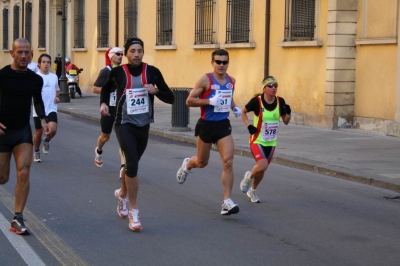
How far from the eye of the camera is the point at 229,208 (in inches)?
319

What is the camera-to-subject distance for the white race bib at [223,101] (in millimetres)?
8281

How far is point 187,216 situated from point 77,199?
1563 mm

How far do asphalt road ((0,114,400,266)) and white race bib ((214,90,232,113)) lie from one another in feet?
3.76

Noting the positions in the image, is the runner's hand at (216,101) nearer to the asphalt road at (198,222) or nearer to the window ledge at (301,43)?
the asphalt road at (198,222)

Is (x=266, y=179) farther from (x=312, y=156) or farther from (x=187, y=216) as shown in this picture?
(x=187, y=216)

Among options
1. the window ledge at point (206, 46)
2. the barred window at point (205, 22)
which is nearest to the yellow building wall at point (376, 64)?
the window ledge at point (206, 46)

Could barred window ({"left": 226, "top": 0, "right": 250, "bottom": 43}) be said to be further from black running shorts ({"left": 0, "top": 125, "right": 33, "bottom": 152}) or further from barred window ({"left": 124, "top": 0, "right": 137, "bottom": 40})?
black running shorts ({"left": 0, "top": 125, "right": 33, "bottom": 152})

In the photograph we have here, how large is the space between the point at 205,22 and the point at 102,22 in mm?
9573

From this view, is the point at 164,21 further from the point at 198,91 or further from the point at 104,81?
the point at 198,91

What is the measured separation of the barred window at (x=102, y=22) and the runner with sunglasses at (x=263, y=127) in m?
24.1

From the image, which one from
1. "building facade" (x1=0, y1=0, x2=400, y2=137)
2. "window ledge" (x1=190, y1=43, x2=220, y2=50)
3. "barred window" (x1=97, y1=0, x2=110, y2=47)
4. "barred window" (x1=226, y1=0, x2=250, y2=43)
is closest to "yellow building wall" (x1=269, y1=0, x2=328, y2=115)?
"building facade" (x1=0, y1=0, x2=400, y2=137)

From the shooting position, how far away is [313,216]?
27.8 feet

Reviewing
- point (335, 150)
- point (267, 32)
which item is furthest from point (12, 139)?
point (267, 32)

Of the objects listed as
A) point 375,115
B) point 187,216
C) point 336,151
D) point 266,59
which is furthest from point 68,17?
point 187,216
